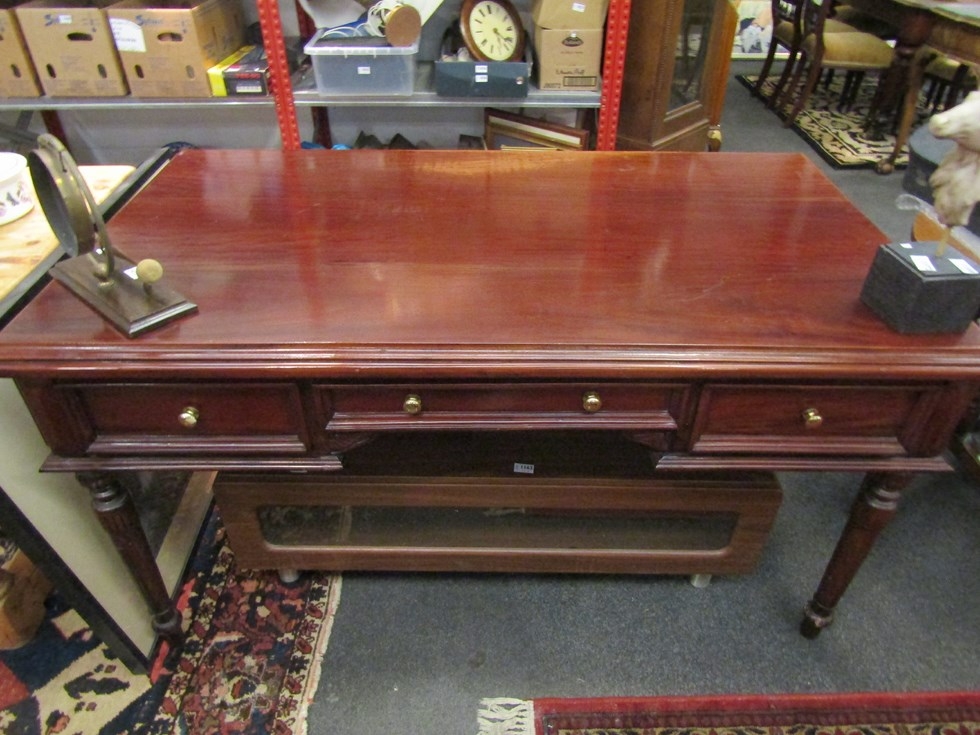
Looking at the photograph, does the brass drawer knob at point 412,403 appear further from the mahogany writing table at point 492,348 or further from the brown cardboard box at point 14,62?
the brown cardboard box at point 14,62

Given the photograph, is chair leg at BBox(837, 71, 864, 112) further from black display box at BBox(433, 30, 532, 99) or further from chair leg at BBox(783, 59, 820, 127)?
black display box at BBox(433, 30, 532, 99)

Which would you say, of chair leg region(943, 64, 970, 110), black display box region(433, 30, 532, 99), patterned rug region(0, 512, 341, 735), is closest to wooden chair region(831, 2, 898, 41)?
chair leg region(943, 64, 970, 110)

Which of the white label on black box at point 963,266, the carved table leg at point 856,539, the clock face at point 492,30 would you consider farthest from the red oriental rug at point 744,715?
the clock face at point 492,30

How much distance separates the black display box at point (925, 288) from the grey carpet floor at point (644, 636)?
2.31 feet

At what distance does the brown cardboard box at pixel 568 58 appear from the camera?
2.02 m

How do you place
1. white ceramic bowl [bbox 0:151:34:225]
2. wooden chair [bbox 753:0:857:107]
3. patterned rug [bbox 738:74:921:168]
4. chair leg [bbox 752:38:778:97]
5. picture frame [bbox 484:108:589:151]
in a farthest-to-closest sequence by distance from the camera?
1. chair leg [bbox 752:38:778:97]
2. wooden chair [bbox 753:0:857:107]
3. patterned rug [bbox 738:74:921:168]
4. picture frame [bbox 484:108:589:151]
5. white ceramic bowl [bbox 0:151:34:225]

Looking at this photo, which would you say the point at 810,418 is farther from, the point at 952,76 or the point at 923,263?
the point at 952,76

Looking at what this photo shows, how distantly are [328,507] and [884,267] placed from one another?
1.01 metres

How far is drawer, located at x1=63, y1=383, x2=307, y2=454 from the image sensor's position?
0.86 meters

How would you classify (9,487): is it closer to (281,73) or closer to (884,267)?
(884,267)

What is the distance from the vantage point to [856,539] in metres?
1.09

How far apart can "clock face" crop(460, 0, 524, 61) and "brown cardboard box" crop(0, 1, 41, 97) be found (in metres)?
1.28

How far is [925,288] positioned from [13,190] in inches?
52.5

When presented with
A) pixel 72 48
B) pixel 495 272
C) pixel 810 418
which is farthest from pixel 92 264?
pixel 72 48
